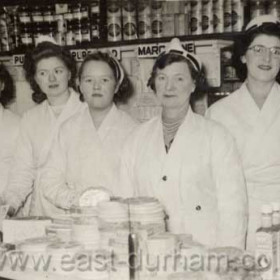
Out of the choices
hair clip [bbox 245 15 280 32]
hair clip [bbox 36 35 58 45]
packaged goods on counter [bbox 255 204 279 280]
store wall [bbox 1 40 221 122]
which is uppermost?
hair clip [bbox 36 35 58 45]

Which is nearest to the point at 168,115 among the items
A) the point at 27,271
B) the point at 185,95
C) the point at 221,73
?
the point at 185,95

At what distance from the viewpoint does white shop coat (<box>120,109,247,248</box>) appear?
86.8 inches

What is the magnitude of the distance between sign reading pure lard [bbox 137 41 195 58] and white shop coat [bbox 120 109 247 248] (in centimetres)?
27

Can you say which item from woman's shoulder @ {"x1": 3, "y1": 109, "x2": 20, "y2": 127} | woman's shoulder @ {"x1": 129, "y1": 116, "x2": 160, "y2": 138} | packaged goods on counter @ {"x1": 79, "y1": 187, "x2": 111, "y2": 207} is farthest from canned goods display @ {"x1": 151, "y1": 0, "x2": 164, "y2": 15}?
woman's shoulder @ {"x1": 3, "y1": 109, "x2": 20, "y2": 127}

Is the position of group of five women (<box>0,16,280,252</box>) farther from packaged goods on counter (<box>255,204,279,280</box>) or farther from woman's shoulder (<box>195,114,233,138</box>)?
packaged goods on counter (<box>255,204,279,280</box>)

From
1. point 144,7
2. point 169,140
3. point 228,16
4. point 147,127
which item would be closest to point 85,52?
point 144,7

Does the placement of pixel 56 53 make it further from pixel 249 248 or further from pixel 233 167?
pixel 249 248

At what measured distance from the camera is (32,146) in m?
2.78

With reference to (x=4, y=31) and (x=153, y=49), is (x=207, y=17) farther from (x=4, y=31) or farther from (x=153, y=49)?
(x=4, y=31)

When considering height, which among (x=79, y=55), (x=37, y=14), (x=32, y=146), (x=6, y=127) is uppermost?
(x=37, y=14)

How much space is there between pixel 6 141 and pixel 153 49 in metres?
0.99

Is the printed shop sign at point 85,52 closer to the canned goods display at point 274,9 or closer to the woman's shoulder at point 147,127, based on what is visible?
the woman's shoulder at point 147,127

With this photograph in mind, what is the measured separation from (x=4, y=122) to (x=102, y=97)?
0.64 meters

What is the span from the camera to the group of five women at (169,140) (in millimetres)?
2172
